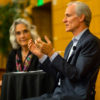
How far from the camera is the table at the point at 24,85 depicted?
2154 mm

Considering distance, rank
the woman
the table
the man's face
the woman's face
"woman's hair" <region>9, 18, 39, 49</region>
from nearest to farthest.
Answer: the man's face < the table < the woman < the woman's face < "woman's hair" <region>9, 18, 39, 49</region>

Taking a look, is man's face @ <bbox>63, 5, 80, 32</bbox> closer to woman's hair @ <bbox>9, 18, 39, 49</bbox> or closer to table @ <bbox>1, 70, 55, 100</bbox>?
table @ <bbox>1, 70, 55, 100</bbox>

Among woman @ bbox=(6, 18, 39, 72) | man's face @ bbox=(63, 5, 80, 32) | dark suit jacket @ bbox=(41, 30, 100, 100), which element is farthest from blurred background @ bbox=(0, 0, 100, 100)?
dark suit jacket @ bbox=(41, 30, 100, 100)

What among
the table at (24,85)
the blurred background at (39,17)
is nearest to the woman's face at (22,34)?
the table at (24,85)

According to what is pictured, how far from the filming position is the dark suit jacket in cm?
174

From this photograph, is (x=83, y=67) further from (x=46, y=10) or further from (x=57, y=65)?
(x=46, y=10)

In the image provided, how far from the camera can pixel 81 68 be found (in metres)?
1.74

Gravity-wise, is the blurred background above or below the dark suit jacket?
above

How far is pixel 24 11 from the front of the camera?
6.72 metres

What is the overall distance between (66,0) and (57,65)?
3495 mm

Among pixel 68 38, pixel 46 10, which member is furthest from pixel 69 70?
pixel 46 10

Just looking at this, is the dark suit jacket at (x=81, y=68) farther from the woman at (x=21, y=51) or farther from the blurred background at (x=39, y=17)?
the blurred background at (x=39, y=17)

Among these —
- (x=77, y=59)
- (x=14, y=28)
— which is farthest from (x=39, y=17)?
(x=77, y=59)

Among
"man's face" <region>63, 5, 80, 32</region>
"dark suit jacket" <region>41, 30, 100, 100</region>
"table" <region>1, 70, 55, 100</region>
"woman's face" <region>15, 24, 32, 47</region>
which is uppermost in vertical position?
"man's face" <region>63, 5, 80, 32</region>
